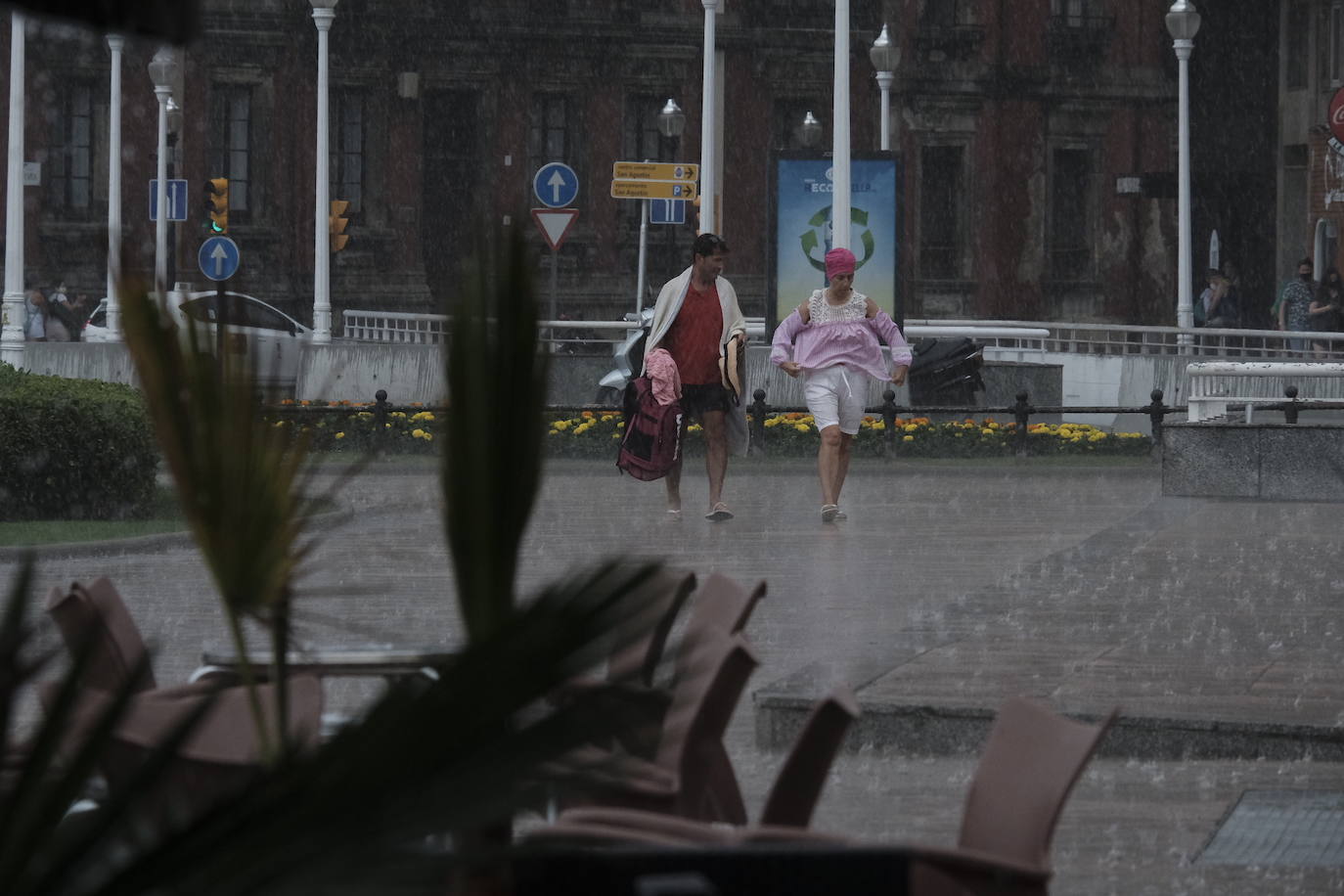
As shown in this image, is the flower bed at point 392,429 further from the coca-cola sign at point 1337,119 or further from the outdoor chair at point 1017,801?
the outdoor chair at point 1017,801

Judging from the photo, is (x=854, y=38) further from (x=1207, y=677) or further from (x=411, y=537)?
(x=1207, y=677)

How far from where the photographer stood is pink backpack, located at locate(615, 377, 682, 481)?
1550cm

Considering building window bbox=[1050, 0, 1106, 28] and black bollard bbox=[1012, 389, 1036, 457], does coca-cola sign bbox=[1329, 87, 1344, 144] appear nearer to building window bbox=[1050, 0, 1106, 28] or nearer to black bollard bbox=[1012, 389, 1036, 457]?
black bollard bbox=[1012, 389, 1036, 457]

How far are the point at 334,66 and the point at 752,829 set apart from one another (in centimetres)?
4255

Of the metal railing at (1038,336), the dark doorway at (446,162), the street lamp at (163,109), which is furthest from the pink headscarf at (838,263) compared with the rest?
the dark doorway at (446,162)

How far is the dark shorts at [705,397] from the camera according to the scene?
15680 millimetres

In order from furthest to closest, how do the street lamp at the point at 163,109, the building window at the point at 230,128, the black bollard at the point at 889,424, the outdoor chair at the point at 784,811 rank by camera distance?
the building window at the point at 230,128, the street lamp at the point at 163,109, the black bollard at the point at 889,424, the outdoor chair at the point at 784,811

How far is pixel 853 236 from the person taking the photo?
24094 mm

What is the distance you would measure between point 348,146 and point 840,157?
22655mm

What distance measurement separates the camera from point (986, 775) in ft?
12.0

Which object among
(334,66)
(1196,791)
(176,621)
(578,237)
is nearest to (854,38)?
(578,237)

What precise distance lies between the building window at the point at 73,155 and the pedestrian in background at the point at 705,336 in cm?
3014

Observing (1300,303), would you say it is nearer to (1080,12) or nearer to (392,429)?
(392,429)

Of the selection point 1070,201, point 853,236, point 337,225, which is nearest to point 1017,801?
point 853,236
